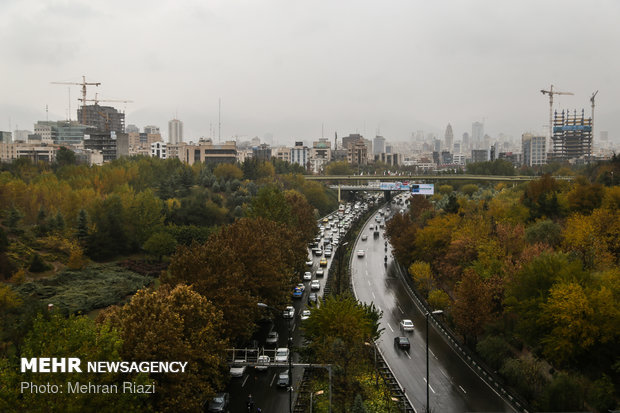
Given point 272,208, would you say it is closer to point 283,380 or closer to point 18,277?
point 18,277

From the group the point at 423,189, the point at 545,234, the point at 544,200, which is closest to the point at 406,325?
the point at 545,234

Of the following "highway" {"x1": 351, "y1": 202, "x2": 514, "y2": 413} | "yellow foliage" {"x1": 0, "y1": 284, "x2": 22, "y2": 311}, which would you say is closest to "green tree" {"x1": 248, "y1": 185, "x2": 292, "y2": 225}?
"highway" {"x1": 351, "y1": 202, "x2": 514, "y2": 413}

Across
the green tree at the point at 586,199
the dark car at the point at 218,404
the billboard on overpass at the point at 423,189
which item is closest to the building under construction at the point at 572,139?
the billboard on overpass at the point at 423,189

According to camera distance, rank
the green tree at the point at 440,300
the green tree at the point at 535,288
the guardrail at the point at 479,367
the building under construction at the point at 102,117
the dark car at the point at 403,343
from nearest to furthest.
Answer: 1. the guardrail at the point at 479,367
2. the green tree at the point at 535,288
3. the dark car at the point at 403,343
4. the green tree at the point at 440,300
5. the building under construction at the point at 102,117

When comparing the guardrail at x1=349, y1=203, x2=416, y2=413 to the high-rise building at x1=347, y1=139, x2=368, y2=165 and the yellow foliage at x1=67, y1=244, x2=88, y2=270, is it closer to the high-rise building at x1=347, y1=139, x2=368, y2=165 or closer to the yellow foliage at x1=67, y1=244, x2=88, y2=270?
the yellow foliage at x1=67, y1=244, x2=88, y2=270

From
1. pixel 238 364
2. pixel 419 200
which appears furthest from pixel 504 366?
pixel 419 200

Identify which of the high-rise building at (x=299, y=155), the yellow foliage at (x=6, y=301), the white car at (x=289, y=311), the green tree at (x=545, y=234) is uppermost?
the high-rise building at (x=299, y=155)

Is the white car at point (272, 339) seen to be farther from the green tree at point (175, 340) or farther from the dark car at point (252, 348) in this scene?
the green tree at point (175, 340)
